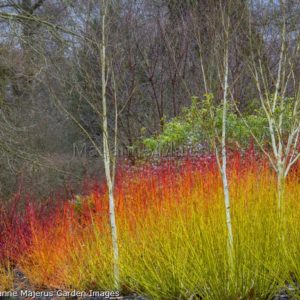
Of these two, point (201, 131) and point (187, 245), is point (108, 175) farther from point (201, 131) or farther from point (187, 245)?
point (201, 131)

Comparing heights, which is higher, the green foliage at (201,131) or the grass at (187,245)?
the green foliage at (201,131)

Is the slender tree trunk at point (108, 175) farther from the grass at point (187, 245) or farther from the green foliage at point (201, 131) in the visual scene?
the green foliage at point (201, 131)

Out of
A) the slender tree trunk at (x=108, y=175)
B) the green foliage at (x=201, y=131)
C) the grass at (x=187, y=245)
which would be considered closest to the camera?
the grass at (x=187, y=245)

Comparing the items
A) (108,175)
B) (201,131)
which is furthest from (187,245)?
(201,131)

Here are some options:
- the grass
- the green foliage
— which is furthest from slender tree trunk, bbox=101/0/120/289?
the green foliage

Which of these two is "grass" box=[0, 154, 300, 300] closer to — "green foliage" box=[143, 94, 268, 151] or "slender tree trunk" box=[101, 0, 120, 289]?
"slender tree trunk" box=[101, 0, 120, 289]

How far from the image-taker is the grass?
10.7 feet

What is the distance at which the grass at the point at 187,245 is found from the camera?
10.7ft

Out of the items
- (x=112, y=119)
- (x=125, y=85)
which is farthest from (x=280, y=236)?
(x=112, y=119)

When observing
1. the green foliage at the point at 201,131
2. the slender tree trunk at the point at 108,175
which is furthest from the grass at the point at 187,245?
the green foliage at the point at 201,131

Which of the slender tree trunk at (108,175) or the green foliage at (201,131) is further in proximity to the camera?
the green foliage at (201,131)

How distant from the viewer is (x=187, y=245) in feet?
11.3

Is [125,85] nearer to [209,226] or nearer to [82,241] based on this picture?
[82,241]

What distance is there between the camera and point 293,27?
3.90 metres
